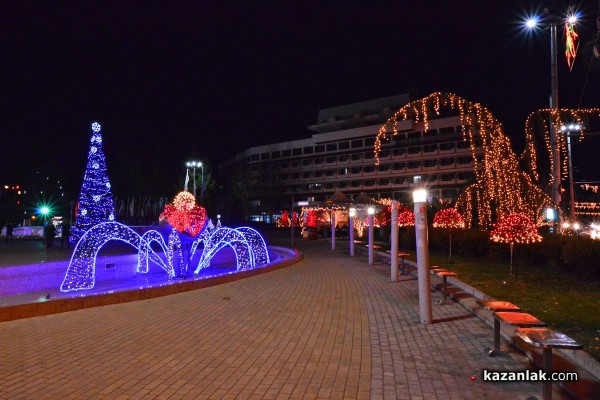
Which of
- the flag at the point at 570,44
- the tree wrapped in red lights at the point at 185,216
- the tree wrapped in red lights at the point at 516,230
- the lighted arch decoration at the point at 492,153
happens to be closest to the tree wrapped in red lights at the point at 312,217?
the lighted arch decoration at the point at 492,153

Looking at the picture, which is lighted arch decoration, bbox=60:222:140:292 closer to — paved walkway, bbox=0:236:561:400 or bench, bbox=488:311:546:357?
paved walkway, bbox=0:236:561:400

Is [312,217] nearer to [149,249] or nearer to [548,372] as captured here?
[149,249]

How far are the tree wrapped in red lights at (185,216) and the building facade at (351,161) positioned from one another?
55.9 m

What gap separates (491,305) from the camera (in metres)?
7.02

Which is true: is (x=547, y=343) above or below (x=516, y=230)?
below

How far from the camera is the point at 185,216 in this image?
1694 cm

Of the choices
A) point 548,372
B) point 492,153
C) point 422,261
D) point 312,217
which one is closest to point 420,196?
point 422,261

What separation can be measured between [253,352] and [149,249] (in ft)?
42.0

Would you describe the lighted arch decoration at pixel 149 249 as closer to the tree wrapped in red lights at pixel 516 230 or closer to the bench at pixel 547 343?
the tree wrapped in red lights at pixel 516 230

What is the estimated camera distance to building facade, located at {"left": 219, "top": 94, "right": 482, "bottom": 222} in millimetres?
71750

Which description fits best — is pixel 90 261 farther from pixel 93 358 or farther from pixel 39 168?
pixel 39 168

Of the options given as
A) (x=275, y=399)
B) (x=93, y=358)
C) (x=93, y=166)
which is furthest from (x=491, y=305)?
(x=93, y=166)

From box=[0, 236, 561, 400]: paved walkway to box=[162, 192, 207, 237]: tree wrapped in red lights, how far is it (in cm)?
614

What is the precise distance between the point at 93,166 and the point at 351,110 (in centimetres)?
5809
